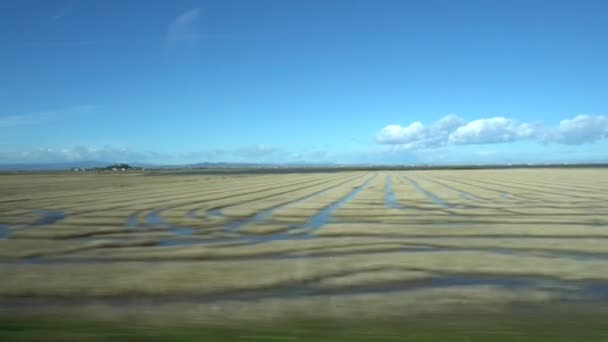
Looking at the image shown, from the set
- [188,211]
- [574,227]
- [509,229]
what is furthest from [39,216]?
[574,227]

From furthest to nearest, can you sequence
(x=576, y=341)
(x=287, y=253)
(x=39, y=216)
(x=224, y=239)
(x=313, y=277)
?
(x=39, y=216)
(x=224, y=239)
(x=287, y=253)
(x=313, y=277)
(x=576, y=341)

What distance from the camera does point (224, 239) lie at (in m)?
14.1

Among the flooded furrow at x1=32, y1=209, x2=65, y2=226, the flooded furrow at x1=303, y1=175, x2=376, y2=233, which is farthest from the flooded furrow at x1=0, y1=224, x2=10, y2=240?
the flooded furrow at x1=303, y1=175, x2=376, y2=233

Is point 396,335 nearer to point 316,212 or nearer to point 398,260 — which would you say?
point 398,260

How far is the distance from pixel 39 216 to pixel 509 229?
720 inches

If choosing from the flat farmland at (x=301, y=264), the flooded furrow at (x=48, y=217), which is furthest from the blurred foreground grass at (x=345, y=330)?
the flooded furrow at (x=48, y=217)

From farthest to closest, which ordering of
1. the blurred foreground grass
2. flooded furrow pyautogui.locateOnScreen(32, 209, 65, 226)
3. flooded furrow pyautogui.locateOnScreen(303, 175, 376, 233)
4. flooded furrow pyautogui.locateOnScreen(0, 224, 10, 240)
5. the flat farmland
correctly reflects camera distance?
flooded furrow pyautogui.locateOnScreen(32, 209, 65, 226)
flooded furrow pyautogui.locateOnScreen(303, 175, 376, 233)
flooded furrow pyautogui.locateOnScreen(0, 224, 10, 240)
the flat farmland
the blurred foreground grass

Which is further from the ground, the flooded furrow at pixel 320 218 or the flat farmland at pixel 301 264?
the flooded furrow at pixel 320 218

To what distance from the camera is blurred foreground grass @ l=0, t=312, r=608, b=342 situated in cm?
613

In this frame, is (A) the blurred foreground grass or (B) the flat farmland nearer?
(A) the blurred foreground grass

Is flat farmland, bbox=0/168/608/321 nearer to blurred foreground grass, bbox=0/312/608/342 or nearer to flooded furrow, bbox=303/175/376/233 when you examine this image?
flooded furrow, bbox=303/175/376/233

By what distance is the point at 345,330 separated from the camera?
6422 mm

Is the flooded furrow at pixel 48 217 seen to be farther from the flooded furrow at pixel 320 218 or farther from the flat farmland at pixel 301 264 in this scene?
the flooded furrow at pixel 320 218

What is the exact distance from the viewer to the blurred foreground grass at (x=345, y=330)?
6.13 meters
